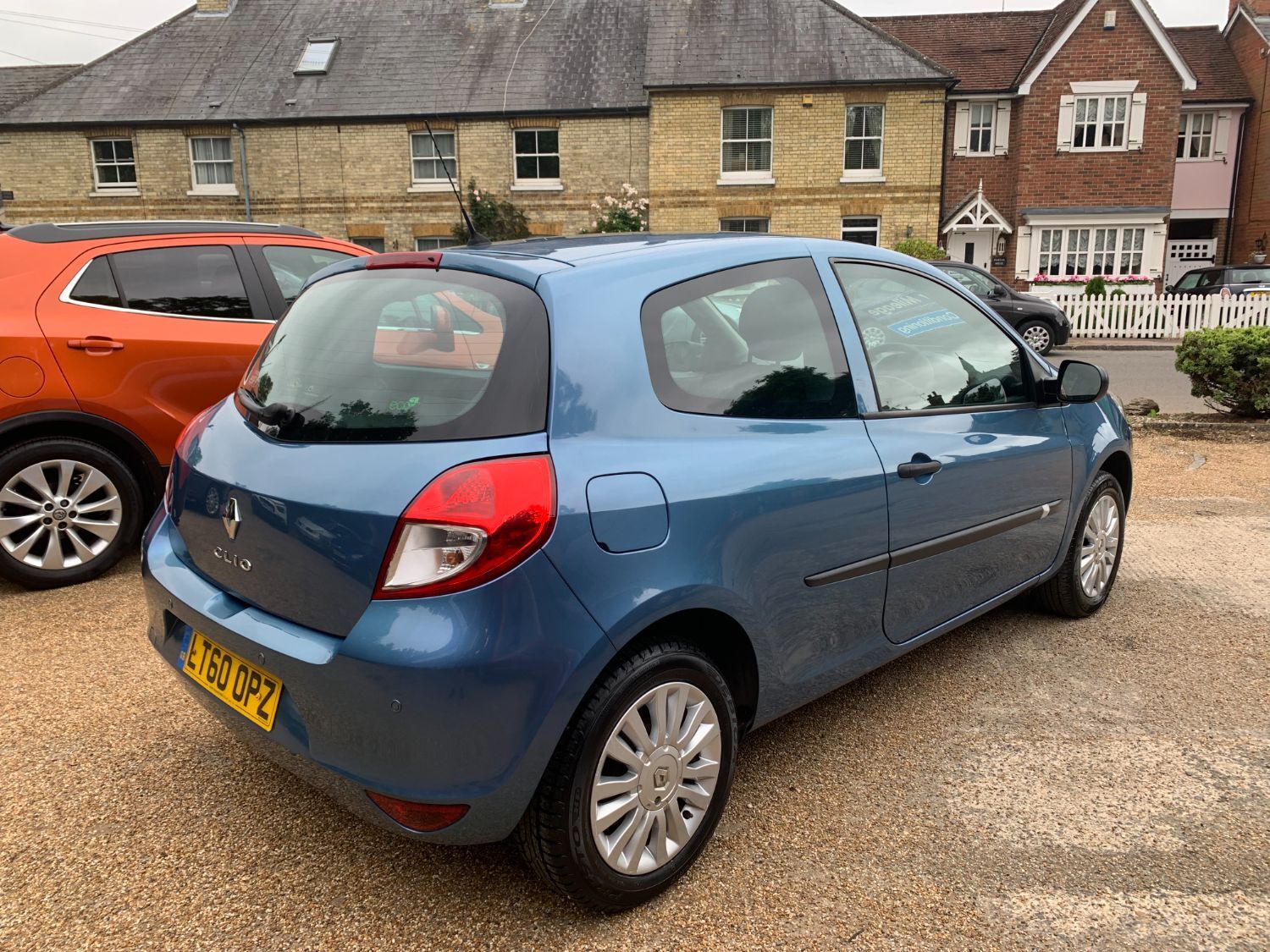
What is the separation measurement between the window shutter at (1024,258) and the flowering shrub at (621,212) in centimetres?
1127

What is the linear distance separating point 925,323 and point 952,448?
0.56 meters

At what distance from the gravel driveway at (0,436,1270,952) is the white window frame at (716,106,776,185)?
2339 centimetres

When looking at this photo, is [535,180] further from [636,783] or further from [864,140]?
[636,783]

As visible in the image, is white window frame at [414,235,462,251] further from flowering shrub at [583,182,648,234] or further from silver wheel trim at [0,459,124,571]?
silver wheel trim at [0,459,124,571]

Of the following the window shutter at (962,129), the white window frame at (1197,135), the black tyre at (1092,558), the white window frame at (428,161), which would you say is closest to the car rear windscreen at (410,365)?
the black tyre at (1092,558)

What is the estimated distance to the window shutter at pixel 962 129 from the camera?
27.7 metres

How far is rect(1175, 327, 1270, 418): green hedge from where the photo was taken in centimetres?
866

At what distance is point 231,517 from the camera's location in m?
2.37

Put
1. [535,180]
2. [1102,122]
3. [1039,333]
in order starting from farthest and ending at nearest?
1. [1102,122]
2. [535,180]
3. [1039,333]

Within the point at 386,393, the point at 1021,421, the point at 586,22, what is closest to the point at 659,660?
the point at 386,393

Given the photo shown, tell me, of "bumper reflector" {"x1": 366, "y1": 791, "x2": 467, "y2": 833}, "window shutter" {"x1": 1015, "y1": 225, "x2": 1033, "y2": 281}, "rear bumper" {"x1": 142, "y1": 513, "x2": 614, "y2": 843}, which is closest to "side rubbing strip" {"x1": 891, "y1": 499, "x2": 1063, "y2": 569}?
"rear bumper" {"x1": 142, "y1": 513, "x2": 614, "y2": 843}

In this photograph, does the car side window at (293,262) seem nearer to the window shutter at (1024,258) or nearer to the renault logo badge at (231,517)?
the renault logo badge at (231,517)

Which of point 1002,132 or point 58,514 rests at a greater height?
→ point 1002,132

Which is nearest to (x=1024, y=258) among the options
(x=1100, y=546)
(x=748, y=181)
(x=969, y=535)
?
(x=748, y=181)
